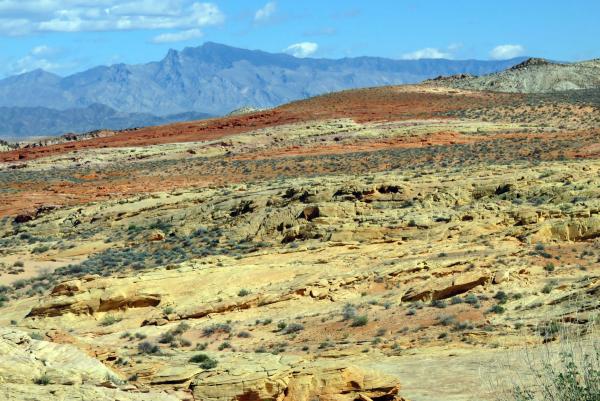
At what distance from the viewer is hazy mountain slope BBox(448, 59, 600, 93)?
9425 cm

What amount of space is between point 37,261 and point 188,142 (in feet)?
132

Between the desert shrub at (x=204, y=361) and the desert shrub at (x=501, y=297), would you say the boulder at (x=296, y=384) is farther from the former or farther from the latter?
the desert shrub at (x=501, y=297)

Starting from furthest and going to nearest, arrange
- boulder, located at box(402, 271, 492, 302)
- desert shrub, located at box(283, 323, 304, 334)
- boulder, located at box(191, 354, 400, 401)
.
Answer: boulder, located at box(402, 271, 492, 302)
desert shrub, located at box(283, 323, 304, 334)
boulder, located at box(191, 354, 400, 401)

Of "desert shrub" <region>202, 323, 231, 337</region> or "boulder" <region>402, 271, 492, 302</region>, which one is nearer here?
"boulder" <region>402, 271, 492, 302</region>

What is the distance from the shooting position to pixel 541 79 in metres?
97.3

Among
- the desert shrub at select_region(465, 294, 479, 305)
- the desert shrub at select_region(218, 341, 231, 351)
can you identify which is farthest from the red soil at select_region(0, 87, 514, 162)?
the desert shrub at select_region(218, 341, 231, 351)

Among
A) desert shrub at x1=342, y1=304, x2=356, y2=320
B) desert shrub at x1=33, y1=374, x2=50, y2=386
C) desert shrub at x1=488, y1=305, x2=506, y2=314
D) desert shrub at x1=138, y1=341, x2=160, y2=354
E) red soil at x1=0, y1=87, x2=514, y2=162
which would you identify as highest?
red soil at x1=0, y1=87, x2=514, y2=162

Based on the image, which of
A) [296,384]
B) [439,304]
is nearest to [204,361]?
[296,384]

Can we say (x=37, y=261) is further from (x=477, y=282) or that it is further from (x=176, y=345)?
(x=477, y=282)

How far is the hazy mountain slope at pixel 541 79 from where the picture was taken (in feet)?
309

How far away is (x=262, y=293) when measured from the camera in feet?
69.8

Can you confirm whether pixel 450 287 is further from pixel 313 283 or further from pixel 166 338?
pixel 166 338

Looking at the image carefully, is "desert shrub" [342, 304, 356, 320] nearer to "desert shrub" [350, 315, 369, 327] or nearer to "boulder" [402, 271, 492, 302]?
"desert shrub" [350, 315, 369, 327]

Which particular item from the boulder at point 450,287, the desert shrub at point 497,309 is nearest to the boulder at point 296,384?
the desert shrub at point 497,309
